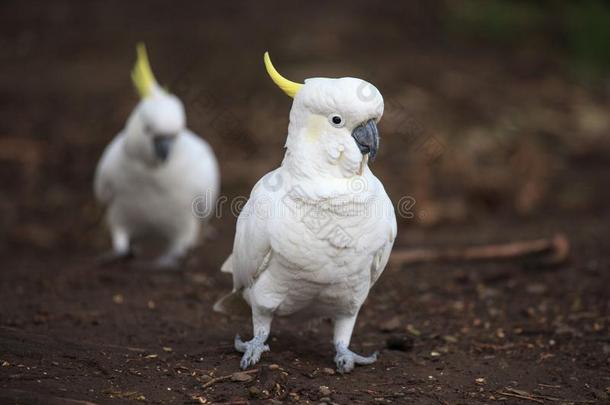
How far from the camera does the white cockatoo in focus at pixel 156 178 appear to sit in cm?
607

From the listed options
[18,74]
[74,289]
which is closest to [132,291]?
[74,289]

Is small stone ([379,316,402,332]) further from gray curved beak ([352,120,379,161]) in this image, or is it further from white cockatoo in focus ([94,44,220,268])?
white cockatoo in focus ([94,44,220,268])

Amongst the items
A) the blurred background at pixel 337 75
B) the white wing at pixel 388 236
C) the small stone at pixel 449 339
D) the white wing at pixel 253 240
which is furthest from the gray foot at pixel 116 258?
the white wing at pixel 388 236

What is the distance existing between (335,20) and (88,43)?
11.5ft

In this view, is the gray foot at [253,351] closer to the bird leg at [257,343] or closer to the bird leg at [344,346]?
the bird leg at [257,343]

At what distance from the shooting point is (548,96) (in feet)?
33.4

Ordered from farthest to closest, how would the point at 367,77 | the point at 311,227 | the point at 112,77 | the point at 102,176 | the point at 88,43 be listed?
the point at 88,43, the point at 112,77, the point at 367,77, the point at 102,176, the point at 311,227

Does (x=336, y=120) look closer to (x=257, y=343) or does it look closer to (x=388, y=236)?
(x=388, y=236)

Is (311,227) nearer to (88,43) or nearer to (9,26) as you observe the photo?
(88,43)

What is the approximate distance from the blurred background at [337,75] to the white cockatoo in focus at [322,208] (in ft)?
13.2

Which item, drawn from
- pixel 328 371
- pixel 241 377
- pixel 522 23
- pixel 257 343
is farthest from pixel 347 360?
pixel 522 23

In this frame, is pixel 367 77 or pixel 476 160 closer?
pixel 476 160

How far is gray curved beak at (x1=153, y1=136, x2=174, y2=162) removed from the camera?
6023 millimetres

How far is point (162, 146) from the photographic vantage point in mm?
6031
